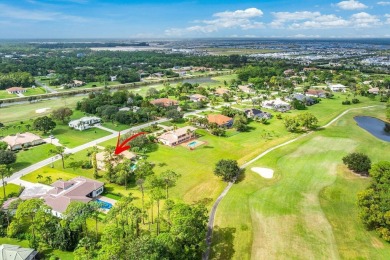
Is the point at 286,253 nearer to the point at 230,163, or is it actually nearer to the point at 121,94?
the point at 230,163

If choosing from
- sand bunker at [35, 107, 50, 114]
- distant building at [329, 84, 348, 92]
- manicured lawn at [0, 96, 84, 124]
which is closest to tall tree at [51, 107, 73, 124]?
manicured lawn at [0, 96, 84, 124]

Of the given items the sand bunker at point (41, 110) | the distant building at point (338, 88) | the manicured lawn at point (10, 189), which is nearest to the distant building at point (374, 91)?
the distant building at point (338, 88)

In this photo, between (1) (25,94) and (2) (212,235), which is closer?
(2) (212,235)

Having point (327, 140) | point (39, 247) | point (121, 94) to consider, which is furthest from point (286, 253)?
point (121, 94)

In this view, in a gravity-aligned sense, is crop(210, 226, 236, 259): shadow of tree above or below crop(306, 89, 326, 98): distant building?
below

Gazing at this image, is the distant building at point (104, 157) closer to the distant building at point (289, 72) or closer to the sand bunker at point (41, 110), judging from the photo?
the sand bunker at point (41, 110)

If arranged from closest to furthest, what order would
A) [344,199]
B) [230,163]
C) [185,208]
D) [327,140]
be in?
[185,208] < [344,199] < [230,163] < [327,140]

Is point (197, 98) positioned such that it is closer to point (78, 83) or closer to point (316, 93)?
point (316, 93)

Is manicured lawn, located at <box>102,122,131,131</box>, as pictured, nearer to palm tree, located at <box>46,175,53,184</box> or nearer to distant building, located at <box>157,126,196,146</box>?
distant building, located at <box>157,126,196,146</box>
